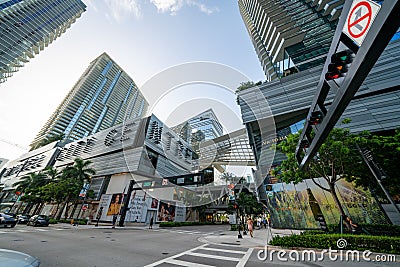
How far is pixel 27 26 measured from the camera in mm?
50125

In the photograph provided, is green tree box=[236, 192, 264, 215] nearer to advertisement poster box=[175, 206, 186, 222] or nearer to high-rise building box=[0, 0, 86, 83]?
advertisement poster box=[175, 206, 186, 222]

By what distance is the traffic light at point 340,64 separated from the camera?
349cm

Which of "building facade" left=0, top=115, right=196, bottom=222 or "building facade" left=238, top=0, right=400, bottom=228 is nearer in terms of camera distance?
"building facade" left=238, top=0, right=400, bottom=228

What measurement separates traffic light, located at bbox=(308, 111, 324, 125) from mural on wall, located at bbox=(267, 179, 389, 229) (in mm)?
10396

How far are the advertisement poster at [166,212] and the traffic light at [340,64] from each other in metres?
34.4

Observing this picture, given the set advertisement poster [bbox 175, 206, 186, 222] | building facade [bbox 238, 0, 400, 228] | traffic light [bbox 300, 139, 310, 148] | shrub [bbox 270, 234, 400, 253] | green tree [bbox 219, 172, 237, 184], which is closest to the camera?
shrub [bbox 270, 234, 400, 253]

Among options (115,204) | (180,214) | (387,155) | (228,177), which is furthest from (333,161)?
(228,177)

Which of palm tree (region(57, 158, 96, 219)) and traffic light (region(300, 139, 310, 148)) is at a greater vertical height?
palm tree (region(57, 158, 96, 219))

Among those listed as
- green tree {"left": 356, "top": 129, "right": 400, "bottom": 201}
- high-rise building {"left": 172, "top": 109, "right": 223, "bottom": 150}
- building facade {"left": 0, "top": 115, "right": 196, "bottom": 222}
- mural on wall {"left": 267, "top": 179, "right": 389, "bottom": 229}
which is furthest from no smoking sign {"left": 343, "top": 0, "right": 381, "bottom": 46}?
high-rise building {"left": 172, "top": 109, "right": 223, "bottom": 150}

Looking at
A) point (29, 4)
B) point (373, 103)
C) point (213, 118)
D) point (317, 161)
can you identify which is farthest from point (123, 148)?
point (29, 4)

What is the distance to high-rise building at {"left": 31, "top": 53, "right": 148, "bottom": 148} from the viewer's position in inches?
3118

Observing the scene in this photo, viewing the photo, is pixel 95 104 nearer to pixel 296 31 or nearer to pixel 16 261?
pixel 296 31

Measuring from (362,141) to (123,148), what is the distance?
35.0 metres

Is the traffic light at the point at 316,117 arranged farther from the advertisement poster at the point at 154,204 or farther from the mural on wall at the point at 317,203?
the advertisement poster at the point at 154,204
